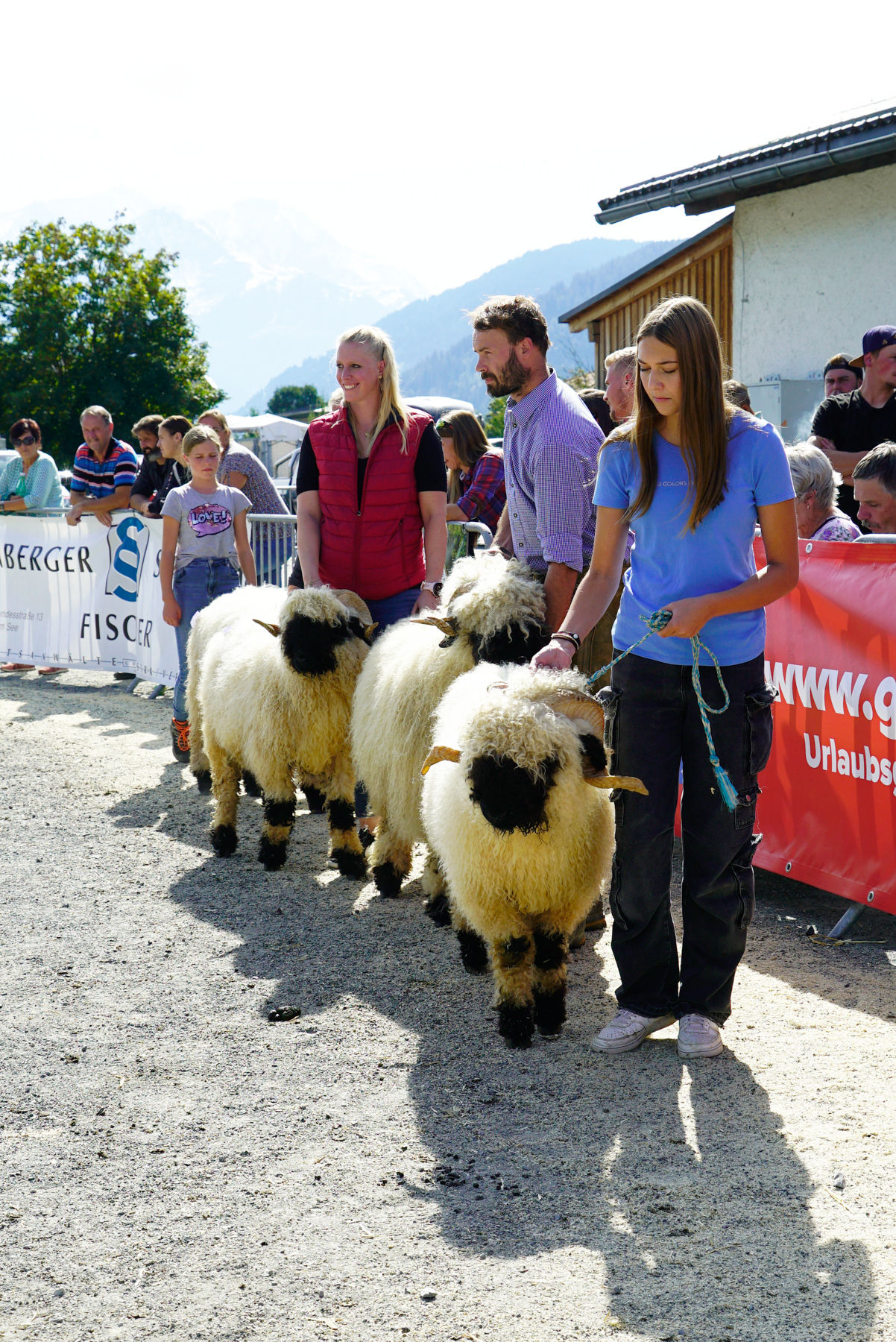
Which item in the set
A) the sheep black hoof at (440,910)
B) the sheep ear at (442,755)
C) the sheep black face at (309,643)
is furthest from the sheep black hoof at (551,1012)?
the sheep black face at (309,643)

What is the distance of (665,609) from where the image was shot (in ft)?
10.8

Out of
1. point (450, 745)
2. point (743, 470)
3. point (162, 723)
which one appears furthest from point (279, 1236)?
point (162, 723)

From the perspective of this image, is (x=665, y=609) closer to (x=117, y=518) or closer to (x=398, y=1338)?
(x=398, y=1338)

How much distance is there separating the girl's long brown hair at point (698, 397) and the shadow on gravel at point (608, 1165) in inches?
67.5

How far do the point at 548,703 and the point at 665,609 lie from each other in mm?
629

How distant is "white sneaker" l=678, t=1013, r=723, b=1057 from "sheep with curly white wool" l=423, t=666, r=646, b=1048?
42 cm

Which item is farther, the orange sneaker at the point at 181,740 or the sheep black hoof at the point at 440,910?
the orange sneaker at the point at 181,740

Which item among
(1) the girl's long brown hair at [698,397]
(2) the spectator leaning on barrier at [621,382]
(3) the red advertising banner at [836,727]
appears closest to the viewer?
(1) the girl's long brown hair at [698,397]

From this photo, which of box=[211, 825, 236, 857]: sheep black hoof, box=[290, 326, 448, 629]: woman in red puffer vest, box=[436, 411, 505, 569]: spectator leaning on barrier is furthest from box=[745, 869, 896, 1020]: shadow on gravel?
box=[436, 411, 505, 569]: spectator leaning on barrier

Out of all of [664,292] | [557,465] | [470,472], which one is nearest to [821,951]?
[557,465]

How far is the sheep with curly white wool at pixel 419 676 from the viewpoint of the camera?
4312 millimetres

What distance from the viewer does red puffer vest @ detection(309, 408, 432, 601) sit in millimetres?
5301

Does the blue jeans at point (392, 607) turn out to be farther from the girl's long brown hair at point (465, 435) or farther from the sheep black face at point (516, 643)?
the girl's long brown hair at point (465, 435)

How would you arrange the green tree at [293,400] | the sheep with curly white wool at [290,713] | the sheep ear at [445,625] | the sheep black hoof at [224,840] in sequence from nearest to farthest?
the sheep ear at [445,625], the sheep with curly white wool at [290,713], the sheep black hoof at [224,840], the green tree at [293,400]
